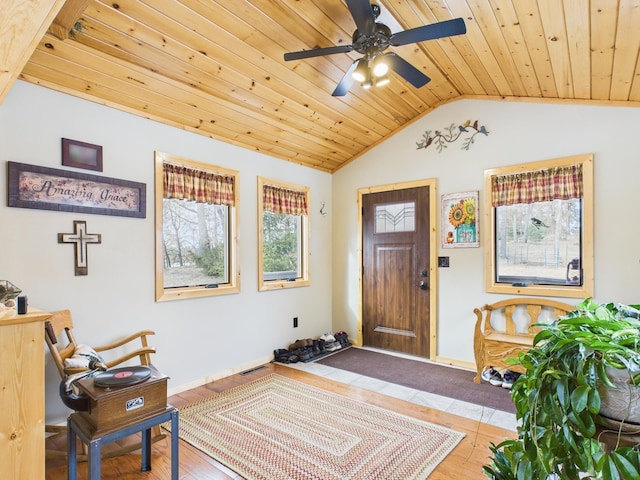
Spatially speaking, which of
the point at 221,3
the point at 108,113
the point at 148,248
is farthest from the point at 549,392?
the point at 108,113

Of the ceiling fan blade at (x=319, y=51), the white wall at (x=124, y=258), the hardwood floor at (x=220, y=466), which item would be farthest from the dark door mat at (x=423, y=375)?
the ceiling fan blade at (x=319, y=51)

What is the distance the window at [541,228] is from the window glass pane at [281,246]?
2.31m

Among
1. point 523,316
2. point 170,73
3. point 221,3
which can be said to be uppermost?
point 221,3

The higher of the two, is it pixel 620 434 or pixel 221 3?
pixel 221 3

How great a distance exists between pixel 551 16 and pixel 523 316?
266cm

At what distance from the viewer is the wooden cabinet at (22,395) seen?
1554 millimetres

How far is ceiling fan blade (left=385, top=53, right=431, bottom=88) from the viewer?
238cm

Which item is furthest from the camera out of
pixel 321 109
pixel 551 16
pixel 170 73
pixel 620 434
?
pixel 321 109

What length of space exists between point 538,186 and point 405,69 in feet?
6.46

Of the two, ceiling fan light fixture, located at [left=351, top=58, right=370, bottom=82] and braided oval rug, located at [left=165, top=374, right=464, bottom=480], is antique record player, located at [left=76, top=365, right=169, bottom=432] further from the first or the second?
ceiling fan light fixture, located at [left=351, top=58, right=370, bottom=82]

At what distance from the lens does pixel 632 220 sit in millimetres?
3066

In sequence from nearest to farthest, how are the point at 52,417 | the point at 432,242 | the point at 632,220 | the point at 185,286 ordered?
the point at 52,417 < the point at 632,220 < the point at 185,286 < the point at 432,242

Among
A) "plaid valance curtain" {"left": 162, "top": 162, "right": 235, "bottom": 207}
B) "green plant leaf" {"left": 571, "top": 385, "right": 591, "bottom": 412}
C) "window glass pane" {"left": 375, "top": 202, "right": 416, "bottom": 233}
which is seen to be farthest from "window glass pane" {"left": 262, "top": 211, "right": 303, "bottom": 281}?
"green plant leaf" {"left": 571, "top": 385, "right": 591, "bottom": 412}

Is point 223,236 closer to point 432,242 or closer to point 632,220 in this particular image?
point 432,242
